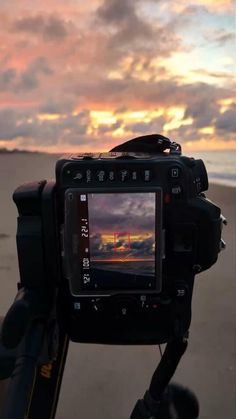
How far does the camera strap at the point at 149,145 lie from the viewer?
1.72m

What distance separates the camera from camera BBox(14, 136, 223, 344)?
1447mm

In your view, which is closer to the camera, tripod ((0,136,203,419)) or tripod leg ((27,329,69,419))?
Answer: tripod ((0,136,203,419))

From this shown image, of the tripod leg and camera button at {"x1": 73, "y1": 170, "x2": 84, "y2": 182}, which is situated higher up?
camera button at {"x1": 73, "y1": 170, "x2": 84, "y2": 182}

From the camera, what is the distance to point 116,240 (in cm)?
146

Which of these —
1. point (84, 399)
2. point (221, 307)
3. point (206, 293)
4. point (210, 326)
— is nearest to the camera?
point (84, 399)

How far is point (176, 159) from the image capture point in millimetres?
1518

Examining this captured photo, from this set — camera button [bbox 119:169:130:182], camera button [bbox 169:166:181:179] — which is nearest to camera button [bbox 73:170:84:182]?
camera button [bbox 119:169:130:182]

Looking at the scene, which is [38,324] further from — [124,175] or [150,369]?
[150,369]

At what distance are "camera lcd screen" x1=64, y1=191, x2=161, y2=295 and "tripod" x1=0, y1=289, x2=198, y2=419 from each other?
0.16 metres

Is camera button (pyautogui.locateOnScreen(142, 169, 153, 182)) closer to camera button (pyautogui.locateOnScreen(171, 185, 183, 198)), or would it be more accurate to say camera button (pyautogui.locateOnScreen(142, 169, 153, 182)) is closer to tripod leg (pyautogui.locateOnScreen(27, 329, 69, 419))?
camera button (pyautogui.locateOnScreen(171, 185, 183, 198))

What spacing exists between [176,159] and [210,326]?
2.14 m

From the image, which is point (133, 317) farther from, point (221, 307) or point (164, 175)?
point (221, 307)

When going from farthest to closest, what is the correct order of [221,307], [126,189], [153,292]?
[221,307] < [153,292] < [126,189]

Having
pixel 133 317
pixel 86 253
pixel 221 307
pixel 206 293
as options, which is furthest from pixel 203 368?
pixel 86 253
